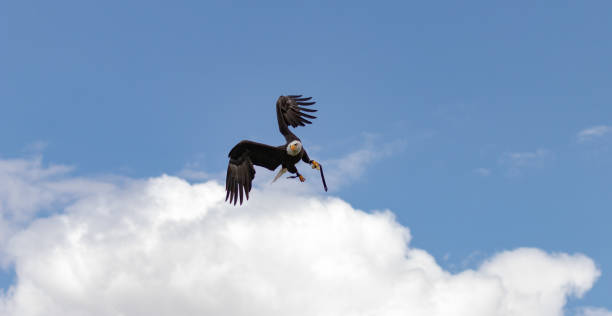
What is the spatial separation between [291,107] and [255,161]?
3652 millimetres

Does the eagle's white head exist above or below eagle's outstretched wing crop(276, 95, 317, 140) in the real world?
below

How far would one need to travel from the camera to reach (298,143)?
2139 centimetres

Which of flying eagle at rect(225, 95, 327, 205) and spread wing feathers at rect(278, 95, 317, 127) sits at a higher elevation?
spread wing feathers at rect(278, 95, 317, 127)

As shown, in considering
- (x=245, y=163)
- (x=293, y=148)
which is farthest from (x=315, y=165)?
(x=245, y=163)

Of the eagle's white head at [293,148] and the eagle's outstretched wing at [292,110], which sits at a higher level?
the eagle's outstretched wing at [292,110]

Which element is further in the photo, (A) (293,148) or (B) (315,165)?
(B) (315,165)

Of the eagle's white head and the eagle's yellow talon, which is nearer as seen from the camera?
the eagle's white head

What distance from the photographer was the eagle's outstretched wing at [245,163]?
2150 centimetres

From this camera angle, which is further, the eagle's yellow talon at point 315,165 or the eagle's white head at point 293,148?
the eagle's yellow talon at point 315,165

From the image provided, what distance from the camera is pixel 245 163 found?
858 inches

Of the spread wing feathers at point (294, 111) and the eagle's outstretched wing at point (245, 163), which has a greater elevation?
the spread wing feathers at point (294, 111)

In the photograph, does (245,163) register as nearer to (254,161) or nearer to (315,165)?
(254,161)

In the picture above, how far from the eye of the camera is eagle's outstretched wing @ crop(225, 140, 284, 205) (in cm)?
2150

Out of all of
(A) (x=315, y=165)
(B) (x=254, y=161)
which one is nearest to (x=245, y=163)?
(B) (x=254, y=161)
